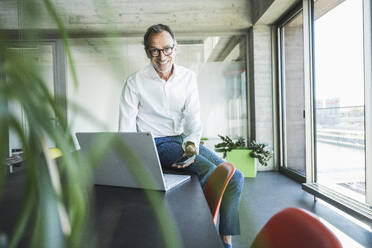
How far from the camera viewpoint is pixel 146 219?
29.0 inches

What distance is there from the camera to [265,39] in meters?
4.62

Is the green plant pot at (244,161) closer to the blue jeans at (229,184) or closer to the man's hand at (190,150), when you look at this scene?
the blue jeans at (229,184)

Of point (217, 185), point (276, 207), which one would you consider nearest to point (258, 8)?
point (276, 207)

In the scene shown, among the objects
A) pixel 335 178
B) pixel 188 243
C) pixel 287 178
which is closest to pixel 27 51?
pixel 188 243

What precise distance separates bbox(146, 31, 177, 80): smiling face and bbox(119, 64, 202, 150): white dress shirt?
0.05 meters

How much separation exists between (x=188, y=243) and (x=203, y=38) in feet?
15.4

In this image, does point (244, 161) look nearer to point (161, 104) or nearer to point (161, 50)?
point (161, 104)

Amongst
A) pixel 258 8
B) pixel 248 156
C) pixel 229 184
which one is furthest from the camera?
pixel 258 8

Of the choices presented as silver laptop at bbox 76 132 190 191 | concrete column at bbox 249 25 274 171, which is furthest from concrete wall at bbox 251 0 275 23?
silver laptop at bbox 76 132 190 191

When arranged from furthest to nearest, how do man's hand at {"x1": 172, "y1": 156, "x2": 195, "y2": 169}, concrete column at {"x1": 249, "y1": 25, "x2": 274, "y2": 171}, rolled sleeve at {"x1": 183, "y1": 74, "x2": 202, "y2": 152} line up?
concrete column at {"x1": 249, "y1": 25, "x2": 274, "y2": 171}, rolled sleeve at {"x1": 183, "y1": 74, "x2": 202, "y2": 152}, man's hand at {"x1": 172, "y1": 156, "x2": 195, "y2": 169}

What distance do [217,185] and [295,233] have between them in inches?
22.0

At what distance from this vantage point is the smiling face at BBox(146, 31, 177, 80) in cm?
163

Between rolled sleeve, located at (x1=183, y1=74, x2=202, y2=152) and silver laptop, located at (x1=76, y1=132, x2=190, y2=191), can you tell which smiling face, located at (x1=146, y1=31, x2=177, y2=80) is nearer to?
rolled sleeve, located at (x1=183, y1=74, x2=202, y2=152)

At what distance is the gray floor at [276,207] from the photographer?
6.95 ft
